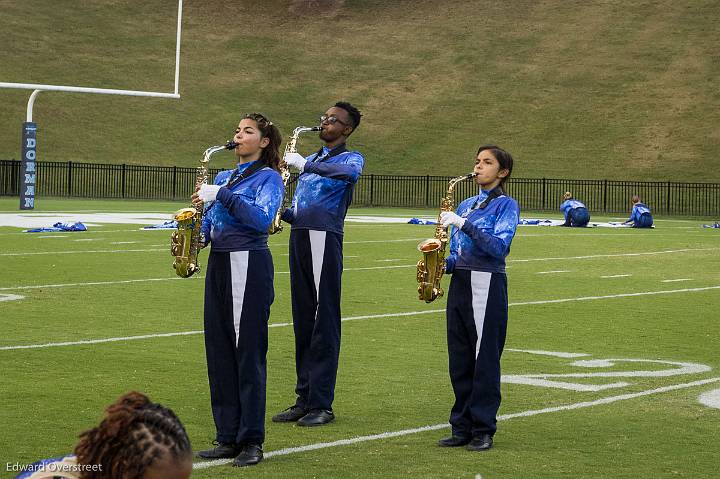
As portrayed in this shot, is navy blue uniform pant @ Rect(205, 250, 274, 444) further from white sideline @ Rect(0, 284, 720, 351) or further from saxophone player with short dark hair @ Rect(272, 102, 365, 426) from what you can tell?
white sideline @ Rect(0, 284, 720, 351)

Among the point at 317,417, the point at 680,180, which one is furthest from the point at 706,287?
the point at 680,180

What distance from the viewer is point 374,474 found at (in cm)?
667

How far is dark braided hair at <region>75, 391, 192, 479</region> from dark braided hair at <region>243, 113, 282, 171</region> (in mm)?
4439

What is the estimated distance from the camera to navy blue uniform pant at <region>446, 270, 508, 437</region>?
291 inches

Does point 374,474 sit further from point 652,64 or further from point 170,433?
point 652,64

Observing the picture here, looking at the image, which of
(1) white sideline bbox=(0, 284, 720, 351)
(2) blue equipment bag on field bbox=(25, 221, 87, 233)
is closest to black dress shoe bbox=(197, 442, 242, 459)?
(1) white sideline bbox=(0, 284, 720, 351)

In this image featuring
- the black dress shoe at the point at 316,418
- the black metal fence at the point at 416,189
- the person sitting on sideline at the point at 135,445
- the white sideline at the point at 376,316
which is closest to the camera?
the person sitting on sideline at the point at 135,445

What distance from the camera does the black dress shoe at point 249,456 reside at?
22.3 feet

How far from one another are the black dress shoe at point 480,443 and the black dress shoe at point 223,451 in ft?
4.26

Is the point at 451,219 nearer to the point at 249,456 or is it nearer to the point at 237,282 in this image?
the point at 237,282

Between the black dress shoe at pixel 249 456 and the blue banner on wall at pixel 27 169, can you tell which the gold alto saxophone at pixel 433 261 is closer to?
the black dress shoe at pixel 249 456

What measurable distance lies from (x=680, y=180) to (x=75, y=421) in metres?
45.9

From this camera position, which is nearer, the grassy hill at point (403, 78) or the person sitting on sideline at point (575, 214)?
the person sitting on sideline at point (575, 214)

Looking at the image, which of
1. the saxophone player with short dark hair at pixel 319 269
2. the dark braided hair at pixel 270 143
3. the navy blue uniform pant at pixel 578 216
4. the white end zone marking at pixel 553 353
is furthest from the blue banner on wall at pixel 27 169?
the dark braided hair at pixel 270 143
